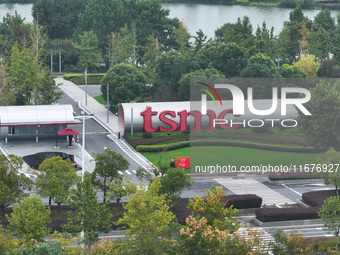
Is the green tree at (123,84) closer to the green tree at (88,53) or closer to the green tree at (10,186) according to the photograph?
the green tree at (88,53)

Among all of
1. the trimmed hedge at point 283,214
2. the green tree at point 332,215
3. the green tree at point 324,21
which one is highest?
the green tree at point 324,21

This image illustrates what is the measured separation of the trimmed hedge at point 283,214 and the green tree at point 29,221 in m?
24.0

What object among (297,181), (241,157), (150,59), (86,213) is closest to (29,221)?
(86,213)

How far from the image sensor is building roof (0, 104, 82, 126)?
378 feet

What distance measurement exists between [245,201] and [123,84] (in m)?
48.1

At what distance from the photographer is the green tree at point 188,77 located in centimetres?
13212

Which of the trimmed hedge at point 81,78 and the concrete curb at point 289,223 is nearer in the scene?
the concrete curb at point 289,223

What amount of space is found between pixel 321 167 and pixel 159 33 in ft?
280

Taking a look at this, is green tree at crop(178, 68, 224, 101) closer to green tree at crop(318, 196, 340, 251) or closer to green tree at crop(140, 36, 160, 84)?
green tree at crop(140, 36, 160, 84)

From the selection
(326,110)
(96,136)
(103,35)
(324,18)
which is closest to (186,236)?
(326,110)

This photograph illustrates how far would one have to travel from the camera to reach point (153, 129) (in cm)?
12038

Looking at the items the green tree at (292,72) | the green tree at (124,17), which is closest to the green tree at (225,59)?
the green tree at (292,72)

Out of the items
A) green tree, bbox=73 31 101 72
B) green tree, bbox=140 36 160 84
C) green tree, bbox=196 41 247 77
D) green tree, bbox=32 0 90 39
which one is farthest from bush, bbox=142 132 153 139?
green tree, bbox=32 0 90 39

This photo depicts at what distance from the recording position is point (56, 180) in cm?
8531
